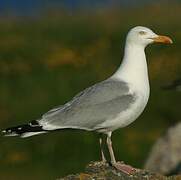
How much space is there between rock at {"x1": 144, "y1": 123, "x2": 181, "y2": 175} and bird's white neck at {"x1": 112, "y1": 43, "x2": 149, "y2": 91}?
437cm

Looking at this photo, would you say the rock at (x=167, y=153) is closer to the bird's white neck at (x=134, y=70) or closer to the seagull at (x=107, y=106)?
the bird's white neck at (x=134, y=70)

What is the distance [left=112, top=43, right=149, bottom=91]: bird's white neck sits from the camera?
861 cm

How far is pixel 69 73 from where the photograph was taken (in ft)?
67.0

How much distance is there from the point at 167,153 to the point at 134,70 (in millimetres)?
4735

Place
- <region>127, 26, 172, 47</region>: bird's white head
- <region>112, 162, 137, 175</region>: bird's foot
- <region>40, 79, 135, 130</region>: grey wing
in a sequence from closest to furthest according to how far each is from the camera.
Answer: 1. <region>112, 162, 137, 175</region>: bird's foot
2. <region>40, 79, 135, 130</region>: grey wing
3. <region>127, 26, 172, 47</region>: bird's white head

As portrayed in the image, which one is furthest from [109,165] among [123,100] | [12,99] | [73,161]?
[12,99]

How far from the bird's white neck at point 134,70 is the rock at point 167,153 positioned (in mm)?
4374

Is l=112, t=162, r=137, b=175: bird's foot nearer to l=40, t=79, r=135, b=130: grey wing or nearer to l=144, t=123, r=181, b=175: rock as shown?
l=40, t=79, r=135, b=130: grey wing

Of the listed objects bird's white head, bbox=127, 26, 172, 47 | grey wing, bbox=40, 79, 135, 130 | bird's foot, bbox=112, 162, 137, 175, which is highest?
bird's white head, bbox=127, 26, 172, 47

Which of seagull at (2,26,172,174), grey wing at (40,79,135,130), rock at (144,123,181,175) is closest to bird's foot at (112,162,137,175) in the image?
seagull at (2,26,172,174)

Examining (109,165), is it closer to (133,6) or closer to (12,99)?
(12,99)

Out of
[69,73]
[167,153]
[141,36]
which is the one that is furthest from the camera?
[69,73]

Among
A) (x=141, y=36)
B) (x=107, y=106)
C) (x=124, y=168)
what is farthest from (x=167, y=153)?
(x=124, y=168)

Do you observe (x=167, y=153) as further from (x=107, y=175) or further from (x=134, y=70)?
(x=107, y=175)
